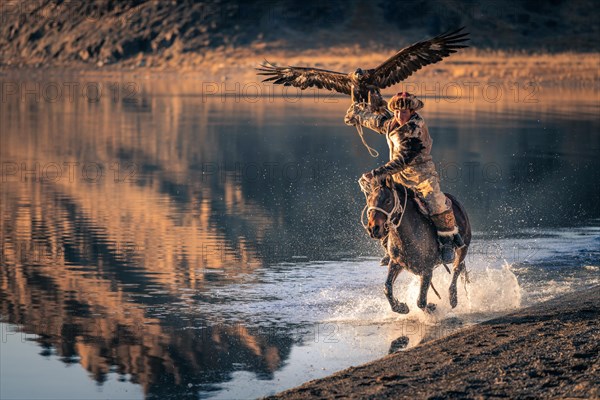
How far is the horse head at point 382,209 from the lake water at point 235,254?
85cm

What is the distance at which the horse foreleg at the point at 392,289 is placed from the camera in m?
10.5

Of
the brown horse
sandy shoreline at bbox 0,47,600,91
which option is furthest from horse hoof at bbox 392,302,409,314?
sandy shoreline at bbox 0,47,600,91

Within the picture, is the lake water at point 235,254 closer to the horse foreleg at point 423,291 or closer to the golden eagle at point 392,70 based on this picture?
the horse foreleg at point 423,291

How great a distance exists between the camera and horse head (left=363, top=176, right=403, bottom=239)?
9.91 metres

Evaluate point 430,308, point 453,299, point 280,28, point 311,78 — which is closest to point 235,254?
point 311,78

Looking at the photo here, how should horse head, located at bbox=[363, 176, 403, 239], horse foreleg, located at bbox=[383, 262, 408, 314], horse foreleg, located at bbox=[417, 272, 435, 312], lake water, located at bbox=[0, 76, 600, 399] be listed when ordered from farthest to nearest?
horse foreleg, located at bbox=[417, 272, 435, 312]
horse foreleg, located at bbox=[383, 262, 408, 314]
horse head, located at bbox=[363, 176, 403, 239]
lake water, located at bbox=[0, 76, 600, 399]

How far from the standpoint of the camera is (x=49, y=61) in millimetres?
93875

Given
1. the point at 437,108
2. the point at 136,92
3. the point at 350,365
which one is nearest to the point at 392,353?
the point at 350,365

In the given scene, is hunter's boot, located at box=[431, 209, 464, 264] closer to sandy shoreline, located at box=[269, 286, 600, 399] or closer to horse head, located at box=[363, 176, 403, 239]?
horse head, located at box=[363, 176, 403, 239]

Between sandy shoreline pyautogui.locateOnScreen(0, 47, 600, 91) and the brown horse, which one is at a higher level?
sandy shoreline pyautogui.locateOnScreen(0, 47, 600, 91)

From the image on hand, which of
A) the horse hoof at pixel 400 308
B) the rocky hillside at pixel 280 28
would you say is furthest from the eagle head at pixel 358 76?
the rocky hillside at pixel 280 28

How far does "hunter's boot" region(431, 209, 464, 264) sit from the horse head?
2.13 feet

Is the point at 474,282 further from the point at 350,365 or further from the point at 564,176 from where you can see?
the point at 564,176

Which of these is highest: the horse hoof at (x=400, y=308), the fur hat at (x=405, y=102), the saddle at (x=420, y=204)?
the fur hat at (x=405, y=102)
